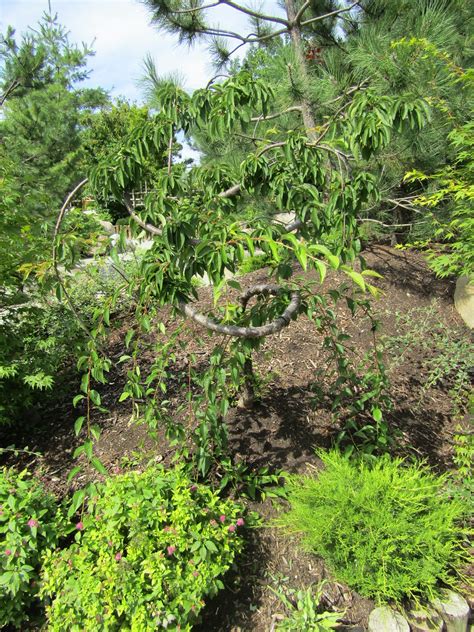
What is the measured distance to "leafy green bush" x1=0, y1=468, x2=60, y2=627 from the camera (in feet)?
5.06

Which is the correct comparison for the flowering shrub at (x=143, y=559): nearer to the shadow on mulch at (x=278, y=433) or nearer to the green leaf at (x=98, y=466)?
the green leaf at (x=98, y=466)

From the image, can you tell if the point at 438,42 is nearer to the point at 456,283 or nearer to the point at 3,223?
the point at 456,283

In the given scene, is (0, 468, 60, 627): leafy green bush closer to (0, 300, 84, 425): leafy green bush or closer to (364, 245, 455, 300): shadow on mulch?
(0, 300, 84, 425): leafy green bush

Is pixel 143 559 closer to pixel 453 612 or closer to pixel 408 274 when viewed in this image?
pixel 453 612

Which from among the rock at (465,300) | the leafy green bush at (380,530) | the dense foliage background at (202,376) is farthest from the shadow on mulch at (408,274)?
the leafy green bush at (380,530)

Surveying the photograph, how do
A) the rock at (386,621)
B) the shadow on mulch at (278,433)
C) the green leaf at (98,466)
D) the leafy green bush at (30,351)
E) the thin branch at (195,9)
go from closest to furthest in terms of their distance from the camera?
1. the green leaf at (98,466)
2. the rock at (386,621)
3. the shadow on mulch at (278,433)
4. the leafy green bush at (30,351)
5. the thin branch at (195,9)

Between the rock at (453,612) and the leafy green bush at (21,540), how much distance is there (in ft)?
5.30

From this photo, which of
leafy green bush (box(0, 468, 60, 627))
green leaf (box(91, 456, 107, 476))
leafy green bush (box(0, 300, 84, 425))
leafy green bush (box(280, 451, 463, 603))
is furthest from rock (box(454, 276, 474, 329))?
leafy green bush (box(0, 468, 60, 627))

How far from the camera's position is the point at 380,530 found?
1.55 metres

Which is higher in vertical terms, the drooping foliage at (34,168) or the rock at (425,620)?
the drooping foliage at (34,168)

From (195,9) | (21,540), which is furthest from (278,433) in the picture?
(195,9)

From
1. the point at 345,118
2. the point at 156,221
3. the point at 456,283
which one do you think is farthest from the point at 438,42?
the point at 156,221

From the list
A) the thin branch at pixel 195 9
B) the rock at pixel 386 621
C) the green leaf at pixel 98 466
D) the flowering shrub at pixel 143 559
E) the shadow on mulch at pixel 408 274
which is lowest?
the rock at pixel 386 621

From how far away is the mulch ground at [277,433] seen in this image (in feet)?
5.52
